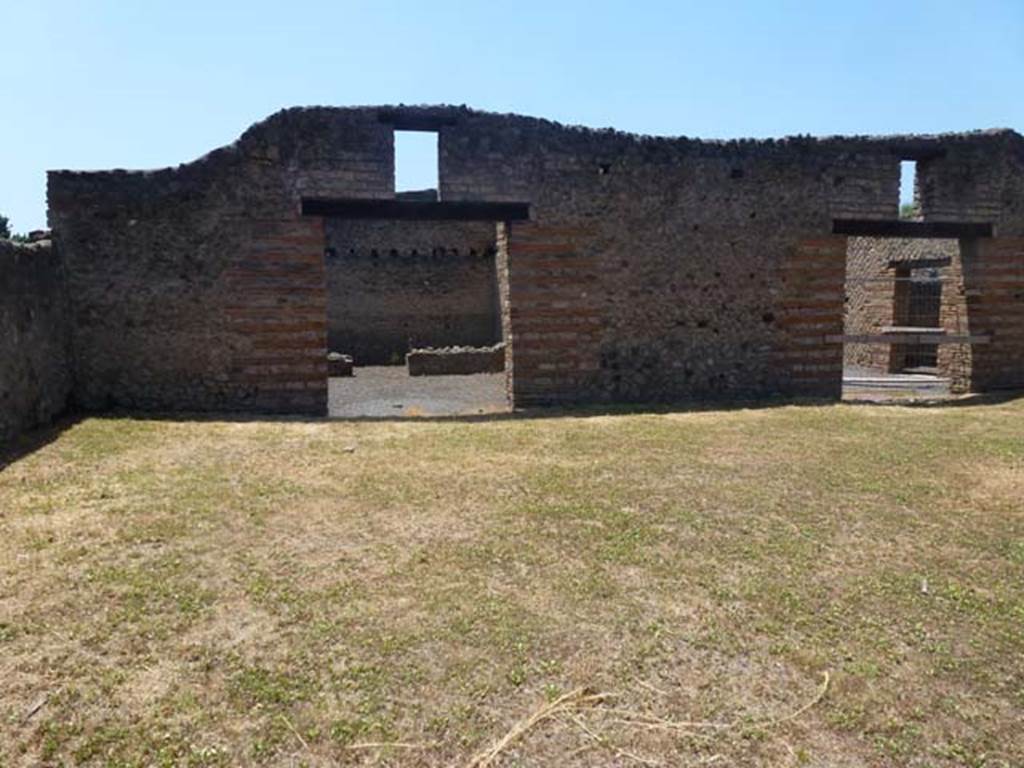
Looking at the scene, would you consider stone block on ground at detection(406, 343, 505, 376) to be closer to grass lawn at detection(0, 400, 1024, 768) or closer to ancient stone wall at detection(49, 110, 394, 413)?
ancient stone wall at detection(49, 110, 394, 413)

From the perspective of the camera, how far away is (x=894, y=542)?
4.34 meters

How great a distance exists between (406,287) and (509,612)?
1759 cm

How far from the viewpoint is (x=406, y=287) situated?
66.6 ft

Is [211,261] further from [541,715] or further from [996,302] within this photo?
[996,302]

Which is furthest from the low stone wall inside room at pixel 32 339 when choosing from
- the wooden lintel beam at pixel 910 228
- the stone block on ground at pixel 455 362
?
the wooden lintel beam at pixel 910 228

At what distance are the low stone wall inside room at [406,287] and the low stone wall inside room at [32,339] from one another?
38.7 feet

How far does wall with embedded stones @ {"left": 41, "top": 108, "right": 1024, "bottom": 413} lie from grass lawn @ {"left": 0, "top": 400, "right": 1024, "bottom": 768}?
106 inches

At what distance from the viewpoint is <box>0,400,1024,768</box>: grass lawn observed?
2.51m

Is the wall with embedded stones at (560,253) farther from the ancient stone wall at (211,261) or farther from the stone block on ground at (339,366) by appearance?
the stone block on ground at (339,366)

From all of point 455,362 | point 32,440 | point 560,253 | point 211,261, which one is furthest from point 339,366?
point 32,440

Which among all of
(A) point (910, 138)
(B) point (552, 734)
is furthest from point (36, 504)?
(A) point (910, 138)

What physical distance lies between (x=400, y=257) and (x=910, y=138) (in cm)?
1344

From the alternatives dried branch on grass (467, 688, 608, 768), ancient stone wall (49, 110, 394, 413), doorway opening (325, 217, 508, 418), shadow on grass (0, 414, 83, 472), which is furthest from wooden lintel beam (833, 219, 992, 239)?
doorway opening (325, 217, 508, 418)

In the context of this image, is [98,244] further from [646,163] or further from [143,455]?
[646,163]
